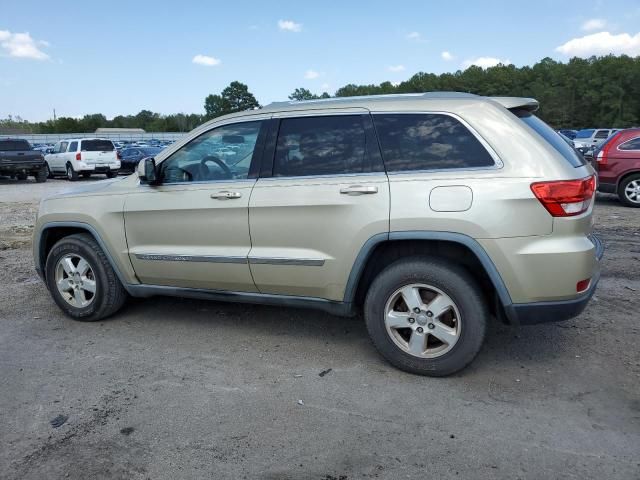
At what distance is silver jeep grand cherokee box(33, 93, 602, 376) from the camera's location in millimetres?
3342

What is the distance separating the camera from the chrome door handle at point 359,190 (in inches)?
143

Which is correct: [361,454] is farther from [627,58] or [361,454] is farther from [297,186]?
[627,58]

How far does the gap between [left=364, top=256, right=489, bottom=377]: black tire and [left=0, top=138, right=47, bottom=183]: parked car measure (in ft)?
67.0

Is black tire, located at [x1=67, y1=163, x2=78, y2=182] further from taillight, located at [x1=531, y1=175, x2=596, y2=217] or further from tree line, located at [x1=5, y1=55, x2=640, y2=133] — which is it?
tree line, located at [x1=5, y1=55, x2=640, y2=133]

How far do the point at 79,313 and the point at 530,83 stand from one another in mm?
100989

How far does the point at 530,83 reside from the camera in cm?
9419

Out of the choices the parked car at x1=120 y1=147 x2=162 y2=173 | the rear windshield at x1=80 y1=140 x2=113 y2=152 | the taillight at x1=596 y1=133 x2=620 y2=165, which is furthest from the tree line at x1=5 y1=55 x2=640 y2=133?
the taillight at x1=596 y1=133 x2=620 y2=165

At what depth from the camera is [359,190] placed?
12.0ft

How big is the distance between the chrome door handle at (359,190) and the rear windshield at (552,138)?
1.08 metres

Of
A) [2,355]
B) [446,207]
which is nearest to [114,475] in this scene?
[2,355]

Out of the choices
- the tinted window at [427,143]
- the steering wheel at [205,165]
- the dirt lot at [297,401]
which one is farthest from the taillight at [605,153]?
the steering wheel at [205,165]

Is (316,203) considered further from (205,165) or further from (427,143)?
(205,165)

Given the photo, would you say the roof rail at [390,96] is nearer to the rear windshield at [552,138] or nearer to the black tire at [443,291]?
the rear windshield at [552,138]

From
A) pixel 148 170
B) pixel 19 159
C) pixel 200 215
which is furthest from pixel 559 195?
pixel 19 159
